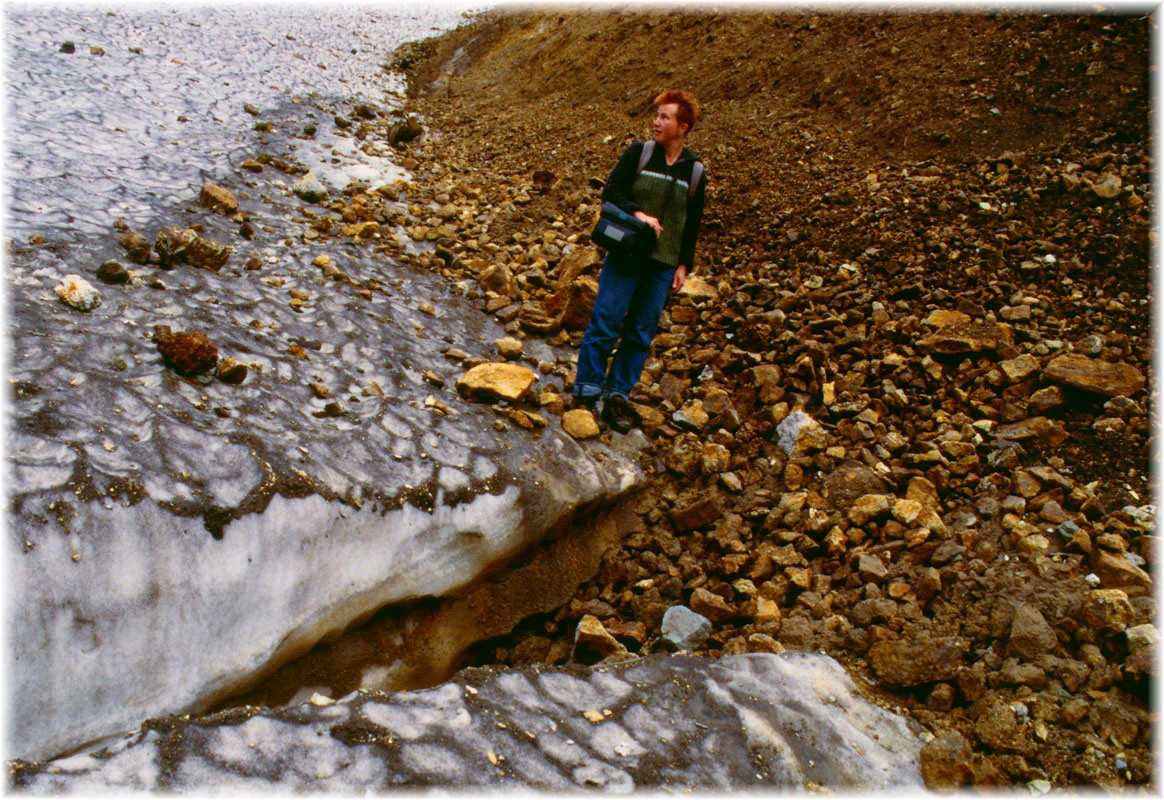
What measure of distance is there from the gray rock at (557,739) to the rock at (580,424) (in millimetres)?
1256

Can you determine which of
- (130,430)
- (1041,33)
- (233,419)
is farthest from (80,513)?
(1041,33)

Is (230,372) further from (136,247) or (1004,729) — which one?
(1004,729)

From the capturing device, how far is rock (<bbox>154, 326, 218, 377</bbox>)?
2707 millimetres

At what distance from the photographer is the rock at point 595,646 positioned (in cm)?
254

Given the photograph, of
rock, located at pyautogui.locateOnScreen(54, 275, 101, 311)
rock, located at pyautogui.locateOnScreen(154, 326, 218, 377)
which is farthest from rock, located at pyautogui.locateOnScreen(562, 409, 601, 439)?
rock, located at pyautogui.locateOnScreen(54, 275, 101, 311)

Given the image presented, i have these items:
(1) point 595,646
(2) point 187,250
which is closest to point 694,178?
(1) point 595,646

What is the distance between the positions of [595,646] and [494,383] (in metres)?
1.30

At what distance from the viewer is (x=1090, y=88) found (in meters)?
4.59

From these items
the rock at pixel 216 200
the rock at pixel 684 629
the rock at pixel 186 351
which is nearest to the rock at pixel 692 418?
the rock at pixel 684 629

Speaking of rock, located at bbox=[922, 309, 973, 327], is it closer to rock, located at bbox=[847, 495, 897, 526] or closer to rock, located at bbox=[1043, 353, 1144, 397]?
rock, located at bbox=[1043, 353, 1144, 397]

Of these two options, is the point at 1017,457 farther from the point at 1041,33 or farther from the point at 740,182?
the point at 1041,33

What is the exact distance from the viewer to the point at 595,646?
256 cm

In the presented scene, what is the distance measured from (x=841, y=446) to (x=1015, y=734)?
1.38 m

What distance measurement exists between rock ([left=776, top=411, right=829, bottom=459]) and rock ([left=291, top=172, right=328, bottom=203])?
354 centimetres
